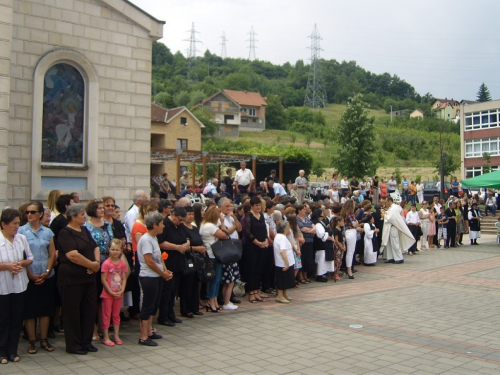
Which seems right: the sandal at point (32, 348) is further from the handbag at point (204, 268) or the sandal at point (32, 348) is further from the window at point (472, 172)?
the window at point (472, 172)

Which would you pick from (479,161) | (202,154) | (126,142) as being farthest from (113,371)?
(479,161)

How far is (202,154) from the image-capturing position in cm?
2839

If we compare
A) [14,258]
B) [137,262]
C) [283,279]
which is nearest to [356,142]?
[283,279]

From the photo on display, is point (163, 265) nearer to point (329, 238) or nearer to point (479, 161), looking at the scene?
point (329, 238)

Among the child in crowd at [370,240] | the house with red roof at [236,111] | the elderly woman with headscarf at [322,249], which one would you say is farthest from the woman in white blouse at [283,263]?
the house with red roof at [236,111]

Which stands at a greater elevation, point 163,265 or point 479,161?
point 479,161

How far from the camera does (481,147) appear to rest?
57125mm

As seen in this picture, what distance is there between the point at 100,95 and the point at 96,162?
1.56 m

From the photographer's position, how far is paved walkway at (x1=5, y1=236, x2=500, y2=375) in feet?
20.1

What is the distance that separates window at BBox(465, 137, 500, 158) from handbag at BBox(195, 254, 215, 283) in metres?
54.0

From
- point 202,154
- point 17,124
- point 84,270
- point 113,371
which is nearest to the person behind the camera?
point 113,371

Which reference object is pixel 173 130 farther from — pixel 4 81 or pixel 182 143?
pixel 4 81

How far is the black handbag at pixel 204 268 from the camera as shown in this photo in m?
8.50

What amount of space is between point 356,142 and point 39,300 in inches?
1547
